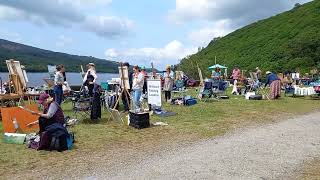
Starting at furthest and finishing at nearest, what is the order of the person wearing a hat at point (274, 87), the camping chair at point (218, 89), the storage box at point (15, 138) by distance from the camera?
the person wearing a hat at point (274, 87) < the camping chair at point (218, 89) < the storage box at point (15, 138)

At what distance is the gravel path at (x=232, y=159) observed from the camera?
8062 millimetres

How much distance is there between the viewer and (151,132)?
12719mm

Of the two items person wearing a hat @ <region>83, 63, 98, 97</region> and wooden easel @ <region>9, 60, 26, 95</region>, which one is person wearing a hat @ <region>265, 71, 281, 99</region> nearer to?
person wearing a hat @ <region>83, 63, 98, 97</region>

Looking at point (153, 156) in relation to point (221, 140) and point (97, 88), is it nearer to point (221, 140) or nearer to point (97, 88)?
point (221, 140)

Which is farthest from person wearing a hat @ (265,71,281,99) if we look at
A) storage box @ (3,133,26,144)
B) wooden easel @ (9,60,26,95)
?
storage box @ (3,133,26,144)

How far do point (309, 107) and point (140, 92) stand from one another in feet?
28.3

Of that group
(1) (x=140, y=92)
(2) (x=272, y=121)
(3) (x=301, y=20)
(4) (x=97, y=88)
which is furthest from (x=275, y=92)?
(3) (x=301, y=20)

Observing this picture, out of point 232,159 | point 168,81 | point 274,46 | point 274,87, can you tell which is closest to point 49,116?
point 232,159

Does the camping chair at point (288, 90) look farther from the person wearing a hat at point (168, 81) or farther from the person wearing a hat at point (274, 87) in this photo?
the person wearing a hat at point (168, 81)

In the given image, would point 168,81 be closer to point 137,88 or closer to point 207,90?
point 207,90

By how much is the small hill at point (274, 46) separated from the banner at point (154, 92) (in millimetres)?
28918

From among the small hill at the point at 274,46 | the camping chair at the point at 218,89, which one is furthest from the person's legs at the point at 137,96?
the small hill at the point at 274,46

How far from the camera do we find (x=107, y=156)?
31.8 feet

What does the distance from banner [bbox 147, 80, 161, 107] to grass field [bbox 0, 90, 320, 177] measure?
0.62 metres
